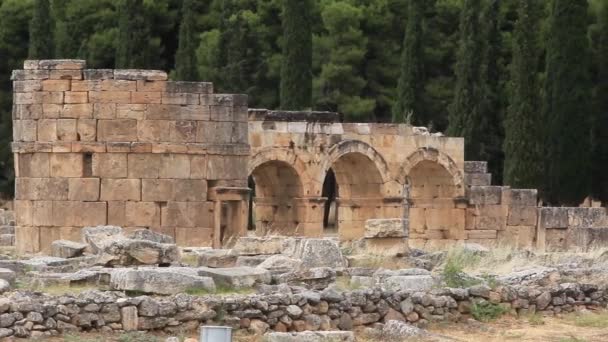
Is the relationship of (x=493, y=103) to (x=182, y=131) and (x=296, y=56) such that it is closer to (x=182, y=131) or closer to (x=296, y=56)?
(x=296, y=56)

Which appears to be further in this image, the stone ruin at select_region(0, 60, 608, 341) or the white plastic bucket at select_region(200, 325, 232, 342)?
the stone ruin at select_region(0, 60, 608, 341)

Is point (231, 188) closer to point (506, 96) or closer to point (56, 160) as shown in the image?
point (56, 160)

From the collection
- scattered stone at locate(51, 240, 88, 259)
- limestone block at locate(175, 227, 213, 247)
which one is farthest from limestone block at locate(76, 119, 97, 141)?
scattered stone at locate(51, 240, 88, 259)

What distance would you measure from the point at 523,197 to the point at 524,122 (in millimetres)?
5555

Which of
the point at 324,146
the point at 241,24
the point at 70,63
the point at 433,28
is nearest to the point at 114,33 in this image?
the point at 241,24

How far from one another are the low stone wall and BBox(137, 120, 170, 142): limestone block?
9398 millimetres

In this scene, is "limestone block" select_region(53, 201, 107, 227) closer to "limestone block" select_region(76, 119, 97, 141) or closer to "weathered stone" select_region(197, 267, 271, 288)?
"limestone block" select_region(76, 119, 97, 141)

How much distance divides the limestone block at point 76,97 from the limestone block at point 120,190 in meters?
1.35

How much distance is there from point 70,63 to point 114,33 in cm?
2293

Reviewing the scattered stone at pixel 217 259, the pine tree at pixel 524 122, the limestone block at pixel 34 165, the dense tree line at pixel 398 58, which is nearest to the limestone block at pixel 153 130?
the limestone block at pixel 34 165

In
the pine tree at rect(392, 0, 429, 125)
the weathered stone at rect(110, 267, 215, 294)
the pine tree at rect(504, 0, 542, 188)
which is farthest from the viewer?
the pine tree at rect(392, 0, 429, 125)

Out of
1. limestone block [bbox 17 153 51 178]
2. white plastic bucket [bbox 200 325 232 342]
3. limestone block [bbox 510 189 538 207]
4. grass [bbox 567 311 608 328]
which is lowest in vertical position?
grass [bbox 567 311 608 328]

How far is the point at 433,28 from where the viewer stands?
4747cm

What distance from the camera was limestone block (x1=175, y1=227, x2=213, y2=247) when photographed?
2445cm
